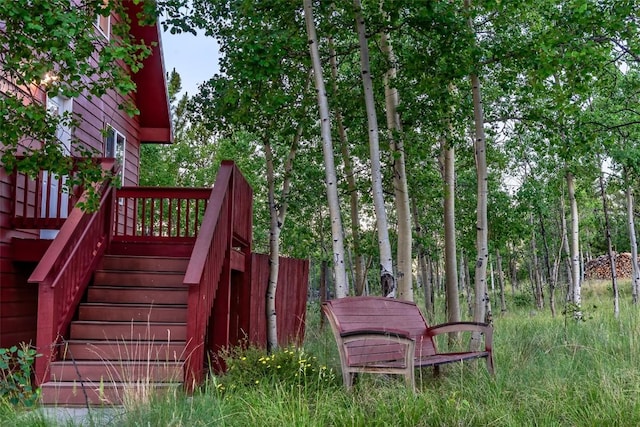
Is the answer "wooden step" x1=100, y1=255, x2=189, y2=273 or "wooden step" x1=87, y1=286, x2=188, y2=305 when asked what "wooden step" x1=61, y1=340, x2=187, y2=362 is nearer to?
"wooden step" x1=87, y1=286, x2=188, y2=305

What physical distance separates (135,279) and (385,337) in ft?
11.1

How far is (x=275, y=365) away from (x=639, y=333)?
4.13 m

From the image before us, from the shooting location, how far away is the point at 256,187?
64.1ft

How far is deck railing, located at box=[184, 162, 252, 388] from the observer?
5.27m

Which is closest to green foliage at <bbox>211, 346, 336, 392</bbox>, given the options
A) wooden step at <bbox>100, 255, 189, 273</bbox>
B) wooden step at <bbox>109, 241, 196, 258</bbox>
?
wooden step at <bbox>100, 255, 189, 273</bbox>

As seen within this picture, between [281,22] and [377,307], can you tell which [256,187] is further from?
[377,307]

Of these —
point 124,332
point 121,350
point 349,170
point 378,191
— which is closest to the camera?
point 121,350

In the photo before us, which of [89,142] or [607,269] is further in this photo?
[607,269]

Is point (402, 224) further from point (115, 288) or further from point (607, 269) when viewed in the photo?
point (607, 269)

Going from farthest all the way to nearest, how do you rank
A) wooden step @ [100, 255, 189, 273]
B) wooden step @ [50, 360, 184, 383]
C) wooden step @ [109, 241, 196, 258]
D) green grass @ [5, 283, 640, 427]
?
wooden step @ [109, 241, 196, 258] < wooden step @ [100, 255, 189, 273] < wooden step @ [50, 360, 184, 383] < green grass @ [5, 283, 640, 427]

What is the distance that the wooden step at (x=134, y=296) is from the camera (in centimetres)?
639

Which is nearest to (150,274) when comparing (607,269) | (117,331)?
(117,331)

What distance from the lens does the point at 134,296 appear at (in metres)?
6.45

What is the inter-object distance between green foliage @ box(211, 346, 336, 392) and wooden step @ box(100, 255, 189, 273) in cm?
212
